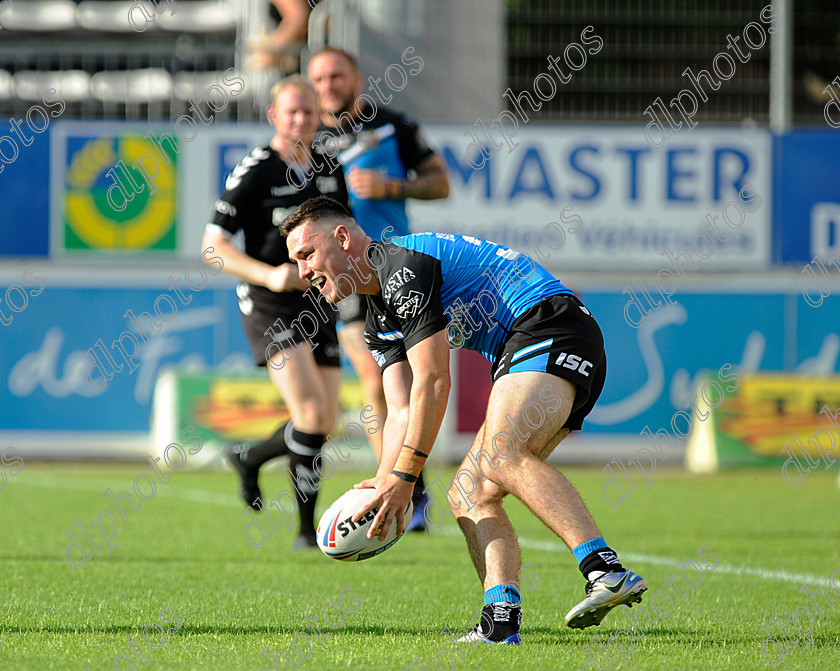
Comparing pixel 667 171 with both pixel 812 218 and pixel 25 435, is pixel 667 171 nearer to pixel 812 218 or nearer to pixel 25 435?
pixel 812 218

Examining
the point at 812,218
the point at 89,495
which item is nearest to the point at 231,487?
the point at 89,495

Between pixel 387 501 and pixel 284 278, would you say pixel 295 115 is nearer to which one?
pixel 284 278

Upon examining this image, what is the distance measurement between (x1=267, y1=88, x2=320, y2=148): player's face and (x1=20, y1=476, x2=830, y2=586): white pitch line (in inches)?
104

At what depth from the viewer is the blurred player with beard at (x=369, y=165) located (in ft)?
22.3

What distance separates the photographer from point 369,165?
23.6ft

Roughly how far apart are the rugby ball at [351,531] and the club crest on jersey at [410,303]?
0.61m

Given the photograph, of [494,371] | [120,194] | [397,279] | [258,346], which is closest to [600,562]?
[494,371]

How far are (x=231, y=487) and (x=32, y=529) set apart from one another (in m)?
3.96

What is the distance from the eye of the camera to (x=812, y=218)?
14570 mm

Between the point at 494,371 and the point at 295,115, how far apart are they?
9.61 ft

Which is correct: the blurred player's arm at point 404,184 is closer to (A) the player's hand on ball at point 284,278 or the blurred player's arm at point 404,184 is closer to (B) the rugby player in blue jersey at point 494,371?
(A) the player's hand on ball at point 284,278

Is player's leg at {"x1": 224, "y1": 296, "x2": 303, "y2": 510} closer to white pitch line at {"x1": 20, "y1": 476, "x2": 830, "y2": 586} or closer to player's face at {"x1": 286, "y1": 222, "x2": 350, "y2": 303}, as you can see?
white pitch line at {"x1": 20, "y1": 476, "x2": 830, "y2": 586}

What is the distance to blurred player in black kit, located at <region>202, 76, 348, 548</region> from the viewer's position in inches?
254

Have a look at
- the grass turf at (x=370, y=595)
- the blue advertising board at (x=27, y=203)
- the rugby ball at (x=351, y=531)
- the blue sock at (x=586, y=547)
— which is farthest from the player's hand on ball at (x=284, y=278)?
the blue advertising board at (x=27, y=203)
